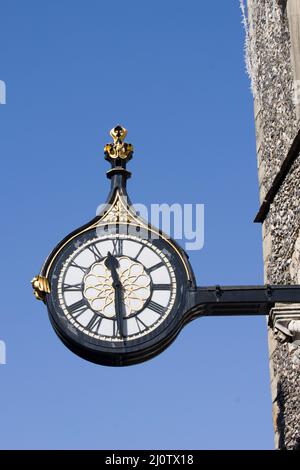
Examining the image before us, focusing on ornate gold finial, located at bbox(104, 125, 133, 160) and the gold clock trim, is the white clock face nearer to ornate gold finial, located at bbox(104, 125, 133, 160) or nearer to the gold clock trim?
the gold clock trim

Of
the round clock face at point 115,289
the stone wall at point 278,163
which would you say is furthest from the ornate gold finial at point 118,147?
the stone wall at point 278,163

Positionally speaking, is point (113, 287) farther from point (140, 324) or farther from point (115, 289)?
point (140, 324)

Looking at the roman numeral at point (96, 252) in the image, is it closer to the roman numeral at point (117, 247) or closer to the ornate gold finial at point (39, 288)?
the roman numeral at point (117, 247)

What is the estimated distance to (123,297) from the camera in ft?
27.1

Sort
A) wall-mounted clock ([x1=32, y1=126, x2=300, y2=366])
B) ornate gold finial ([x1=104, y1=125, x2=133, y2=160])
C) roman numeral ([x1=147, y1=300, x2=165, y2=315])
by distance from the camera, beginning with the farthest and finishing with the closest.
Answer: ornate gold finial ([x1=104, y1=125, x2=133, y2=160]) < roman numeral ([x1=147, y1=300, x2=165, y2=315]) < wall-mounted clock ([x1=32, y1=126, x2=300, y2=366])

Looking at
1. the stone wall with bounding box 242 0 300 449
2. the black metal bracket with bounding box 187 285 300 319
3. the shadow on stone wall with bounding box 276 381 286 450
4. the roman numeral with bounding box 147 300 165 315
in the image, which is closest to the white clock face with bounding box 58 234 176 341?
the roman numeral with bounding box 147 300 165 315

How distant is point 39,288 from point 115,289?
21.0 inches

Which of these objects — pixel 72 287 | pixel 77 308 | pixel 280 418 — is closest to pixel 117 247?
pixel 72 287

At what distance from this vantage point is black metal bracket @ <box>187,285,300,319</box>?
27.0ft

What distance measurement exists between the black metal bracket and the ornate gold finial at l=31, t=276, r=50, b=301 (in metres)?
1.01
